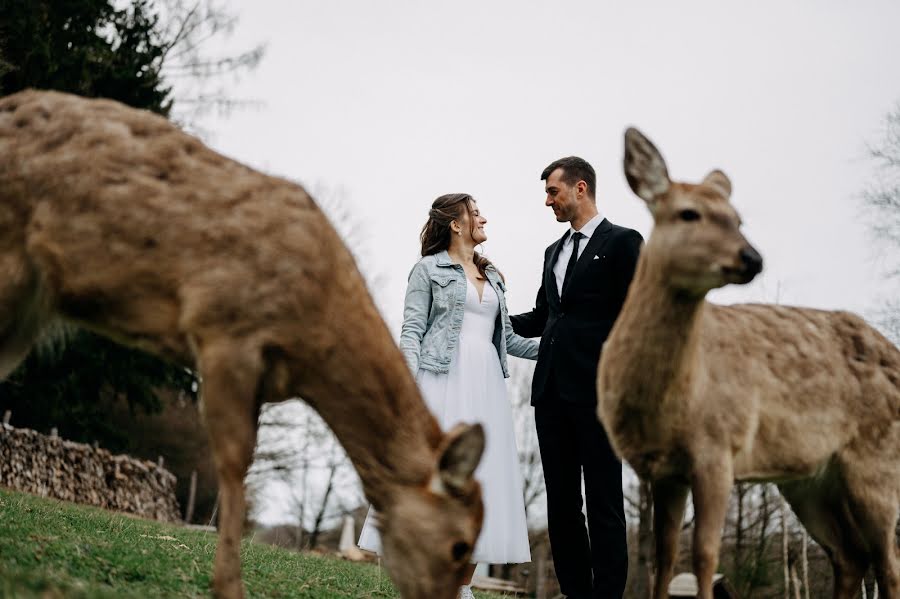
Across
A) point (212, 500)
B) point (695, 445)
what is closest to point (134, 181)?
point (695, 445)

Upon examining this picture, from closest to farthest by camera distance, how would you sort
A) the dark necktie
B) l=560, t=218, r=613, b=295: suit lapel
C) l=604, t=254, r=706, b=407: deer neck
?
l=604, t=254, r=706, b=407: deer neck → l=560, t=218, r=613, b=295: suit lapel → the dark necktie

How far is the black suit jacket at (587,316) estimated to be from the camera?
257 inches

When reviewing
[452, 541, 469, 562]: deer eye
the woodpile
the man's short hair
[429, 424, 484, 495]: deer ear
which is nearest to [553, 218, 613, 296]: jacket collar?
the man's short hair

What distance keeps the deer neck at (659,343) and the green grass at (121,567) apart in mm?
2723

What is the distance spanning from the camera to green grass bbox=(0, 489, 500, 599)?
414 cm

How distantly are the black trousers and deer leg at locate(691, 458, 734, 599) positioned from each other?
5.53ft

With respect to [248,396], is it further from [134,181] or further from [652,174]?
[652,174]

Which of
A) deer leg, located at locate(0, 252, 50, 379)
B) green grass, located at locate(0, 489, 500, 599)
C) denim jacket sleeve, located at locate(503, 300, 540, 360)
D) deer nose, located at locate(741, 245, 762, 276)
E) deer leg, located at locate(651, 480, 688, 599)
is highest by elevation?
denim jacket sleeve, located at locate(503, 300, 540, 360)

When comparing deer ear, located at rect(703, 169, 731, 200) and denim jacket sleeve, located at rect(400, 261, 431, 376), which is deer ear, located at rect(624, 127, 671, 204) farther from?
denim jacket sleeve, located at rect(400, 261, 431, 376)

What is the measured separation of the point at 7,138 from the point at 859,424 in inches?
204

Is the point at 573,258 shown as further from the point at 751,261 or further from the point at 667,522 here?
the point at 751,261

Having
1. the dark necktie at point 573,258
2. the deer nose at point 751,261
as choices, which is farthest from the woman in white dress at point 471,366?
the deer nose at point 751,261

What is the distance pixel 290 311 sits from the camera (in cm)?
405

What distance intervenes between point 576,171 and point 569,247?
65 centimetres
